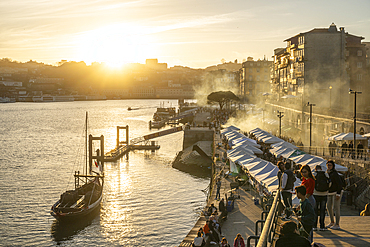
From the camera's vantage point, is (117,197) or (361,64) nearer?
(117,197)

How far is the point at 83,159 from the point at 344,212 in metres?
34.7

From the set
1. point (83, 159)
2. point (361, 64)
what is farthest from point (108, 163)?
point (361, 64)

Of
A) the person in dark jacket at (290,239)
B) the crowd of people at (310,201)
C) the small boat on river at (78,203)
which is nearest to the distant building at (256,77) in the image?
the small boat on river at (78,203)

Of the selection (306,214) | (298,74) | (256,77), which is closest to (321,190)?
(306,214)

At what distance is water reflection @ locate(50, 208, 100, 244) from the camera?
A: 63.6ft

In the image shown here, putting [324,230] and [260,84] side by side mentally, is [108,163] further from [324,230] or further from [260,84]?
[260,84]

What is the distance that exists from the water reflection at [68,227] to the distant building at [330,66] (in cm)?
3440

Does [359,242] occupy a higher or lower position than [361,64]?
lower

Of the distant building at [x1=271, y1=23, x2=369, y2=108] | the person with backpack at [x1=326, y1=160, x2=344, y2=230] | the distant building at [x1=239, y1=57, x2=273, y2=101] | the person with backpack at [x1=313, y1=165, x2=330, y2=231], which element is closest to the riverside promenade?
the person with backpack at [x1=326, y1=160, x2=344, y2=230]

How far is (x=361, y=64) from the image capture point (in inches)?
A: 1961

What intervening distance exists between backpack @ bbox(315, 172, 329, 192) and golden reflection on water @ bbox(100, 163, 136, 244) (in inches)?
546

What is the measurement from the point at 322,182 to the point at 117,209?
18499 mm

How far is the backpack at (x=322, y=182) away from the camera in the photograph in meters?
6.46

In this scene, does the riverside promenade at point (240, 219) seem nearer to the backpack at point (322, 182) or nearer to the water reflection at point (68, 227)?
the backpack at point (322, 182)
